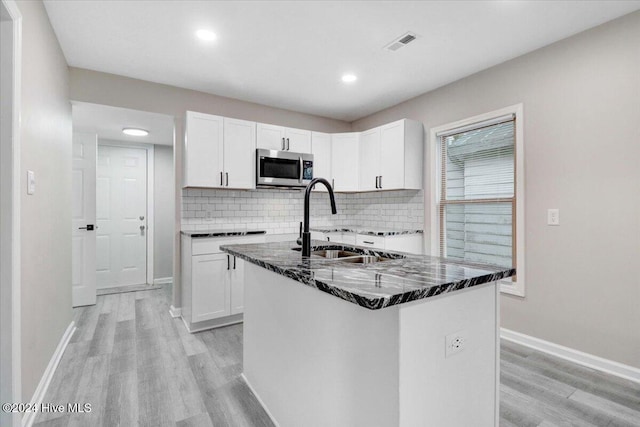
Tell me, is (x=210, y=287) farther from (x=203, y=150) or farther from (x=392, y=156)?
(x=392, y=156)

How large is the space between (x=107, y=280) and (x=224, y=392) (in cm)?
377

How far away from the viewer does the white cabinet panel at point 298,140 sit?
3.98 m

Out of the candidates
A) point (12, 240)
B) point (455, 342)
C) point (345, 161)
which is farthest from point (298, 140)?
point (455, 342)

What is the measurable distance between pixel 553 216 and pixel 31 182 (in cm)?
356

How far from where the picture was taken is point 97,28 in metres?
2.43

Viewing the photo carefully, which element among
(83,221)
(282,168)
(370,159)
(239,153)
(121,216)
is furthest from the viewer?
(121,216)

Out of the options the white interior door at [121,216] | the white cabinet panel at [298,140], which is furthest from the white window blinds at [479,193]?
the white interior door at [121,216]

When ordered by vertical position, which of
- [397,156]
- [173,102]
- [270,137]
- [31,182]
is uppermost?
[173,102]

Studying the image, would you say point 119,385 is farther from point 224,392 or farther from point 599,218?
point 599,218

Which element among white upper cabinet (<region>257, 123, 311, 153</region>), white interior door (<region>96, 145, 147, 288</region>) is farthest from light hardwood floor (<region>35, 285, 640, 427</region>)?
white upper cabinet (<region>257, 123, 311, 153</region>)

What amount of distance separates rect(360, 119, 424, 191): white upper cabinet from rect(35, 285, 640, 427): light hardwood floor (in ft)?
6.32

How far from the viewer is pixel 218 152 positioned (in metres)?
3.50

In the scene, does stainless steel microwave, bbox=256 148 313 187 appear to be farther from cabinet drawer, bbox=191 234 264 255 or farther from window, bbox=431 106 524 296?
window, bbox=431 106 524 296

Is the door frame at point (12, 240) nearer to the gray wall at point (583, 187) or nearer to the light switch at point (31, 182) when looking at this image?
the light switch at point (31, 182)
